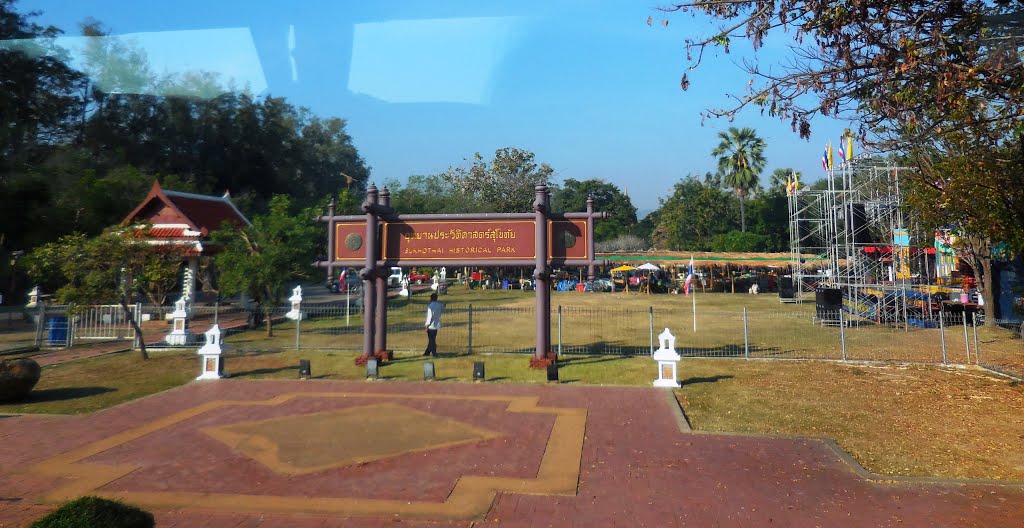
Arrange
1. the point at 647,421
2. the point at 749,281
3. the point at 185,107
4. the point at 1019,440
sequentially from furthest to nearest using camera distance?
the point at 185,107, the point at 749,281, the point at 647,421, the point at 1019,440

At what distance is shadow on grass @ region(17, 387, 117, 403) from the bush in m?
9.46

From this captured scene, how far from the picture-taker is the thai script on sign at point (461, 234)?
14242 mm

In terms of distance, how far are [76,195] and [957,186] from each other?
35.1 metres

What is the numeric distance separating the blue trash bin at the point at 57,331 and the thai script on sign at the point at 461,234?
1144 centimetres

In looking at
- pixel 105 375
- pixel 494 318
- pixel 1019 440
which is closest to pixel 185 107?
pixel 494 318

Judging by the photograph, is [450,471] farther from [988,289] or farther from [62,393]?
[988,289]

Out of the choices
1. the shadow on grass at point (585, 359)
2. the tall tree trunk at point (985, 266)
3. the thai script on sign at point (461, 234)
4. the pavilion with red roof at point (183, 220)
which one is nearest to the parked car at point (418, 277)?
the pavilion with red roof at point (183, 220)

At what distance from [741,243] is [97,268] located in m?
47.9

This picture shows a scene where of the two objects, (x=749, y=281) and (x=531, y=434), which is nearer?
(x=531, y=434)

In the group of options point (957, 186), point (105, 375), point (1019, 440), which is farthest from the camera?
point (105, 375)

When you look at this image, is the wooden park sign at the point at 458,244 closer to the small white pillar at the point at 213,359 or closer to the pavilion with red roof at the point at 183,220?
the small white pillar at the point at 213,359

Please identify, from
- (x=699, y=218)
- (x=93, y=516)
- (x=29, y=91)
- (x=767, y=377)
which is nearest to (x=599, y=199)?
(x=699, y=218)

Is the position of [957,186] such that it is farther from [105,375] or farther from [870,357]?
[105,375]

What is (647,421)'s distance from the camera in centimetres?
940
